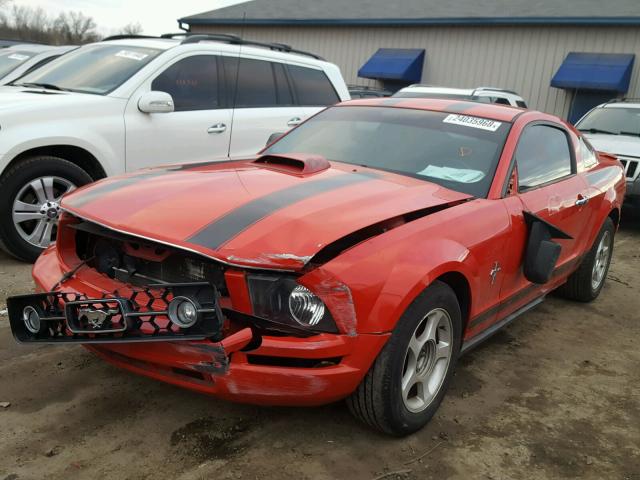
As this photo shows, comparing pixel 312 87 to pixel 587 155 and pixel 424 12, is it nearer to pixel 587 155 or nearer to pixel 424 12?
pixel 587 155

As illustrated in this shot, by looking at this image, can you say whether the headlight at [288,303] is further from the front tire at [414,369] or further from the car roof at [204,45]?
the car roof at [204,45]

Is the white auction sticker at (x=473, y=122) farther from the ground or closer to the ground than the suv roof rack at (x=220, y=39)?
closer to the ground

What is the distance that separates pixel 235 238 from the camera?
2400mm

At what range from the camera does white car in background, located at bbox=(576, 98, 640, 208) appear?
792 centimetres

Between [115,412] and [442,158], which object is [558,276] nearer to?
[442,158]

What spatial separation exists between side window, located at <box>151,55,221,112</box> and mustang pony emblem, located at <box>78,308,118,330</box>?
3423mm

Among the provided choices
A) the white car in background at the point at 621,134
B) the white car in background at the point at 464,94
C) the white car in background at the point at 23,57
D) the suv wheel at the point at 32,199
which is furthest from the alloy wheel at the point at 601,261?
the white car in background at the point at 464,94

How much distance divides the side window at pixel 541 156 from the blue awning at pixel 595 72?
1458cm

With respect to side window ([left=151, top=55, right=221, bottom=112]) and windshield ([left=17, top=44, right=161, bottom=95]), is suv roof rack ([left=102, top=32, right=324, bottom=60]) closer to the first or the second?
side window ([left=151, top=55, right=221, bottom=112])

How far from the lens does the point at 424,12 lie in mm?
21891

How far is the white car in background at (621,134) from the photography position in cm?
792

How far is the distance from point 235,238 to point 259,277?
0.61ft

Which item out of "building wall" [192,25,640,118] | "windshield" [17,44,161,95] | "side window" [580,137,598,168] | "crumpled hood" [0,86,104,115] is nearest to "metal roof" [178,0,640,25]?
"building wall" [192,25,640,118]

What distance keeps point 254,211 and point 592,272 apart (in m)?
3.41
